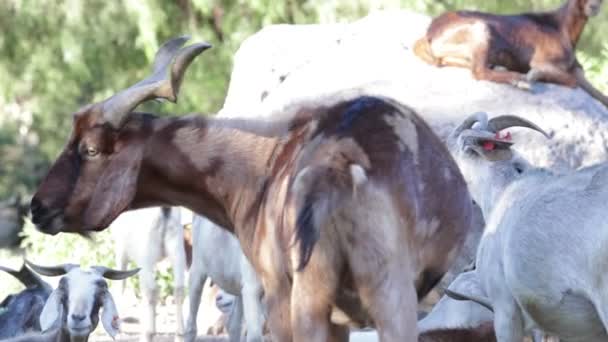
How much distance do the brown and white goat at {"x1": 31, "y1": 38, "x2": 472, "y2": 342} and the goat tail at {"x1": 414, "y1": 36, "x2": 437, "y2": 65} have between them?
680cm

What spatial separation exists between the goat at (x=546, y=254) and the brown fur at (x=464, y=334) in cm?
81

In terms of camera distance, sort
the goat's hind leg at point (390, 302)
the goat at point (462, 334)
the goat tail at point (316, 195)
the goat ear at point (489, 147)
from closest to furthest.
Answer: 1. the goat tail at point (316, 195)
2. the goat's hind leg at point (390, 302)
3. the goat ear at point (489, 147)
4. the goat at point (462, 334)

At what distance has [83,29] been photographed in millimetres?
19734

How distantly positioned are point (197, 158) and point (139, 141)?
262 millimetres

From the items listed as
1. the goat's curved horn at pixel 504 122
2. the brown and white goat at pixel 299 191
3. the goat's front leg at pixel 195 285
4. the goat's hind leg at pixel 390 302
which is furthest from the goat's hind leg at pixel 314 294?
the goat's front leg at pixel 195 285

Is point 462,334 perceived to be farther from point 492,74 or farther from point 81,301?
point 492,74

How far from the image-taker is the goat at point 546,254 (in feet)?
24.5

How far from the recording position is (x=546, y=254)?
25.6 feet

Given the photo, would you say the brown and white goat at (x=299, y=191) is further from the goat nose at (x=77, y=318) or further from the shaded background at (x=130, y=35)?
the shaded background at (x=130, y=35)

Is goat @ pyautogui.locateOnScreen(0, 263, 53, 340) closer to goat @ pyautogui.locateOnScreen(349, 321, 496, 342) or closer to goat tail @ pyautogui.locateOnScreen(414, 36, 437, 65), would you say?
goat @ pyautogui.locateOnScreen(349, 321, 496, 342)

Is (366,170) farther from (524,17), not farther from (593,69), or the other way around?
(593,69)

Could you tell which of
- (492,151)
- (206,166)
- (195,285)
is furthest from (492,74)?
(206,166)

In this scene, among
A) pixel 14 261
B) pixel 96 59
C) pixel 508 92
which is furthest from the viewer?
pixel 96 59

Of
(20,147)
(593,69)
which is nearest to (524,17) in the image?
(593,69)
